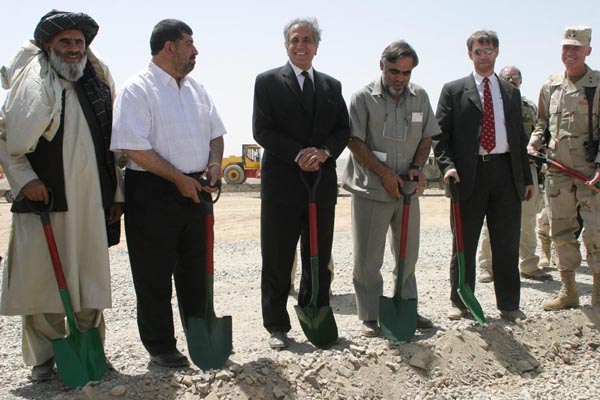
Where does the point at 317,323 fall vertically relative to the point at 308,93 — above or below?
below

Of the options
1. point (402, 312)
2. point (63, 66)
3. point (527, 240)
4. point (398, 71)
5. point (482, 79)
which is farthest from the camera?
point (527, 240)

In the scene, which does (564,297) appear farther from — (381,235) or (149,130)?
(149,130)

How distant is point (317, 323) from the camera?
462 centimetres

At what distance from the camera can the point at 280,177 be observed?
4.62m

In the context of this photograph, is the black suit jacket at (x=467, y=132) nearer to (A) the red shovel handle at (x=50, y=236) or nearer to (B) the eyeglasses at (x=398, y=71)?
(B) the eyeglasses at (x=398, y=71)

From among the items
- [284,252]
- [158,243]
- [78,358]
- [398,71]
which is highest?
[398,71]

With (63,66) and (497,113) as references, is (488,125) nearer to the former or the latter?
(497,113)

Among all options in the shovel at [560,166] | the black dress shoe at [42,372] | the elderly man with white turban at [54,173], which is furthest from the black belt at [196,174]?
the shovel at [560,166]

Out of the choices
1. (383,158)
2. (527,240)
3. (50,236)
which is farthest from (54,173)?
(527,240)

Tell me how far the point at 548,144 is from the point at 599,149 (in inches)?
20.0

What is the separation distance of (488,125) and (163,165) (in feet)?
8.25

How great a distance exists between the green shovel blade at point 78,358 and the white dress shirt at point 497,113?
10.0 ft

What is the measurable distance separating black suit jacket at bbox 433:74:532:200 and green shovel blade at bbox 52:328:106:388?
2.77m

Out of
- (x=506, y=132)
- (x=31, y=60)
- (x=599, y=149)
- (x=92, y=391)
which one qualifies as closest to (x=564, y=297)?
(x=599, y=149)
